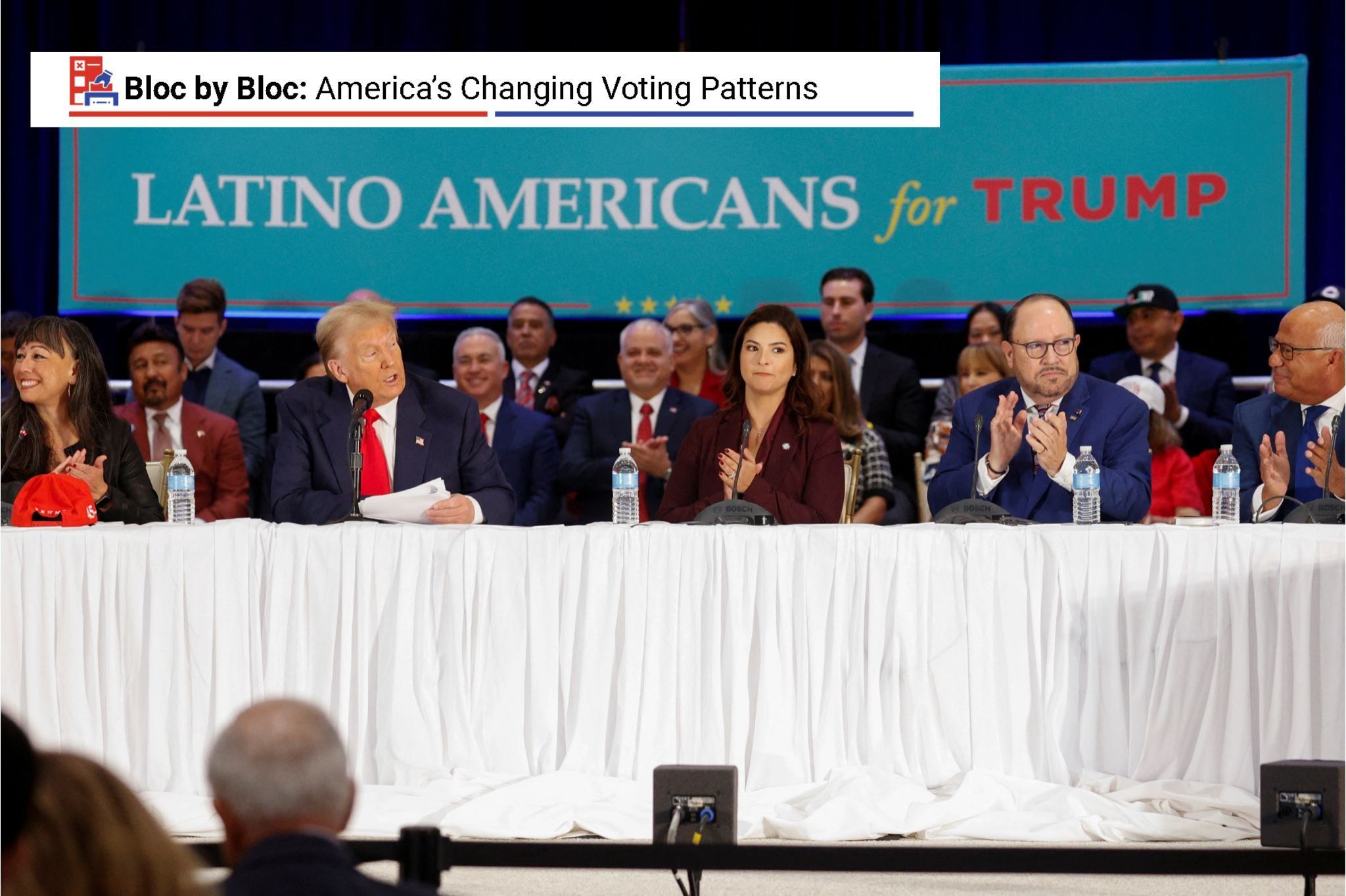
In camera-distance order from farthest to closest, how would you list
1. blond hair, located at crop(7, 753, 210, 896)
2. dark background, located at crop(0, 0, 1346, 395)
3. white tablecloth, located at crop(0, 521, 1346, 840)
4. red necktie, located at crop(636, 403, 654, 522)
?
dark background, located at crop(0, 0, 1346, 395) → red necktie, located at crop(636, 403, 654, 522) → white tablecloth, located at crop(0, 521, 1346, 840) → blond hair, located at crop(7, 753, 210, 896)

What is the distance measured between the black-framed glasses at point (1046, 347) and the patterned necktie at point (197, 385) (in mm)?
3275

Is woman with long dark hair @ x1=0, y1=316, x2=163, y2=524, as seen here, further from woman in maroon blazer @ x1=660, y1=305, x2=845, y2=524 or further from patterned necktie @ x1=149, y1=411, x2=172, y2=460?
woman in maroon blazer @ x1=660, y1=305, x2=845, y2=524

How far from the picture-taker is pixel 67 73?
656 centimetres

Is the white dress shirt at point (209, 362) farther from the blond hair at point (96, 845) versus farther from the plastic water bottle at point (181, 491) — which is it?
the blond hair at point (96, 845)

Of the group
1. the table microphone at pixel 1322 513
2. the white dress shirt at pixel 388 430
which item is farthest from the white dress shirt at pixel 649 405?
the table microphone at pixel 1322 513

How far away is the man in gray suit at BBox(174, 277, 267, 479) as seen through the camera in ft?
20.3

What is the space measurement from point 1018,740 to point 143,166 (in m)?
4.52

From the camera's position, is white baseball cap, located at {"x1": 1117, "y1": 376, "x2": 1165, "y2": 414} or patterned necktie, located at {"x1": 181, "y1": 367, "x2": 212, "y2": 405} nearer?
white baseball cap, located at {"x1": 1117, "y1": 376, "x2": 1165, "y2": 414}

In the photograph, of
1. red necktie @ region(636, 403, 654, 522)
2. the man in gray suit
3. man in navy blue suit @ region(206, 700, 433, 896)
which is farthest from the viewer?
the man in gray suit

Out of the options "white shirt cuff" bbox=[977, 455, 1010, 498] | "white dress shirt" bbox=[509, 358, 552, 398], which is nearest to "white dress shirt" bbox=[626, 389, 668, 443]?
"white dress shirt" bbox=[509, 358, 552, 398]

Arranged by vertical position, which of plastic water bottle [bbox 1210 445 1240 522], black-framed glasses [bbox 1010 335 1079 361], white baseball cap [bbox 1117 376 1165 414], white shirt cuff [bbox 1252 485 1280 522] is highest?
black-framed glasses [bbox 1010 335 1079 361]

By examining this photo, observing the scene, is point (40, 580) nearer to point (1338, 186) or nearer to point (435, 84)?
point (435, 84)

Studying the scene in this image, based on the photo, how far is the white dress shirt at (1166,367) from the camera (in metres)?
6.20

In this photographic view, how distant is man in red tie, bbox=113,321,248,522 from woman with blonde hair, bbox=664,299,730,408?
163cm
